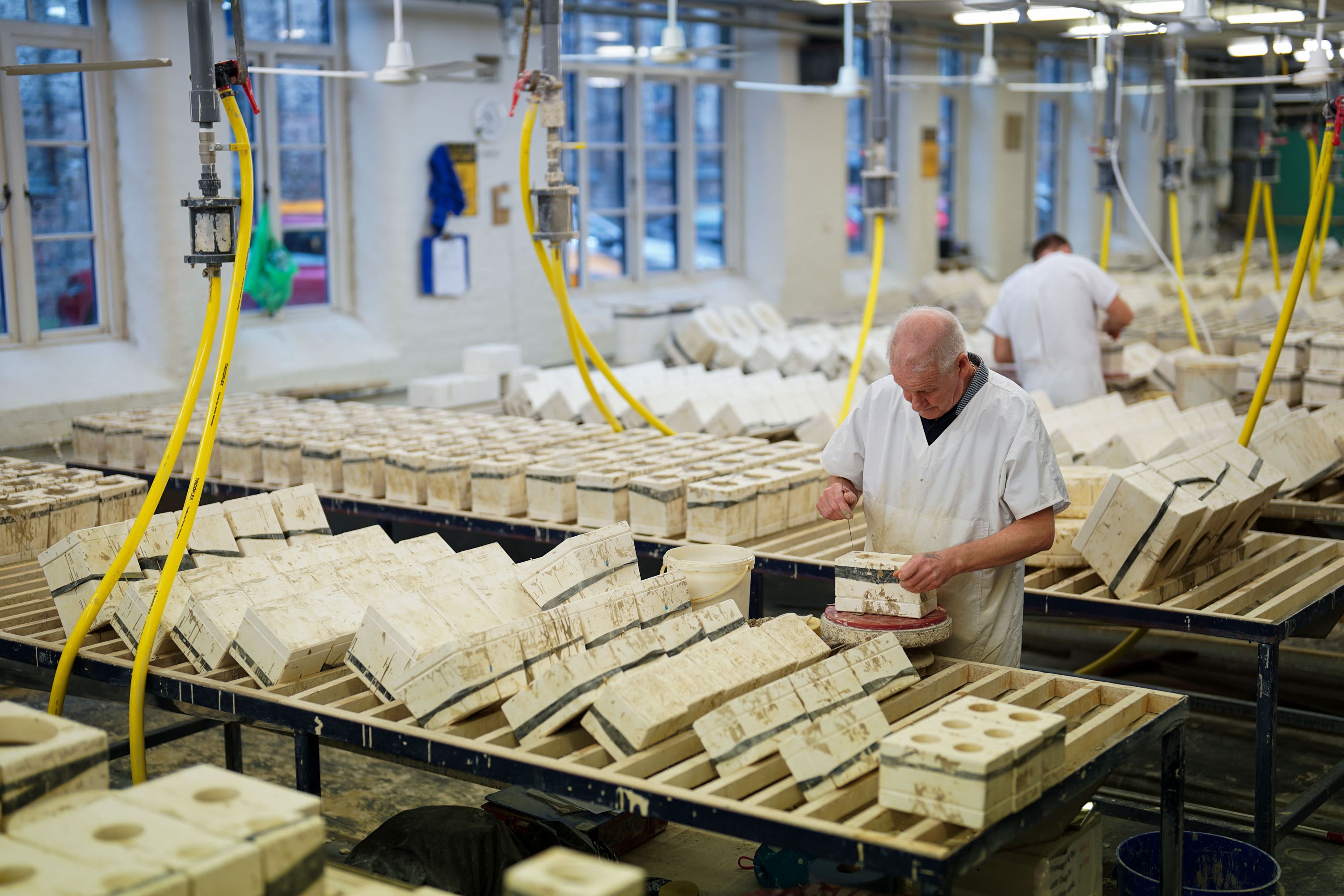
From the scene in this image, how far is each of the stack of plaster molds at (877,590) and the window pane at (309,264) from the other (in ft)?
24.5

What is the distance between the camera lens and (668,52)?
7074mm

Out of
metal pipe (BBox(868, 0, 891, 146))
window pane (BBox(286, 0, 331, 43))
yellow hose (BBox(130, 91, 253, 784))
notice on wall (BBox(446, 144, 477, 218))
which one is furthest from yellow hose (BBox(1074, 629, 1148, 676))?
window pane (BBox(286, 0, 331, 43))

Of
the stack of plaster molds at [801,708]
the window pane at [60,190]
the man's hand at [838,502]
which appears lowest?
the stack of plaster molds at [801,708]

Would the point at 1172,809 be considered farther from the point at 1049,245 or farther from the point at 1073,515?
the point at 1049,245

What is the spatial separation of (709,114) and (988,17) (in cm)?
766

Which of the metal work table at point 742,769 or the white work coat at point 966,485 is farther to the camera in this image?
the white work coat at point 966,485

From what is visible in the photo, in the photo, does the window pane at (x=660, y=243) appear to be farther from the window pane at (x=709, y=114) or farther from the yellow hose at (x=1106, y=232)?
the yellow hose at (x=1106, y=232)

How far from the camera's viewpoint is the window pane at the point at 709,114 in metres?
13.7

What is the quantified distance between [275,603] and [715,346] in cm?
701

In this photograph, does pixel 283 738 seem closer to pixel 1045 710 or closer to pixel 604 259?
pixel 1045 710

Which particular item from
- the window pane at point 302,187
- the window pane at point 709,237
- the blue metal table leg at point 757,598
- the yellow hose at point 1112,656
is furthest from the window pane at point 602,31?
the blue metal table leg at point 757,598

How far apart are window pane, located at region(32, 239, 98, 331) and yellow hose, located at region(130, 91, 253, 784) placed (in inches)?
220

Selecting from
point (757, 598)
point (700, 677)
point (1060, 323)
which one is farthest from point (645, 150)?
point (700, 677)

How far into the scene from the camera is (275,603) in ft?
12.3
